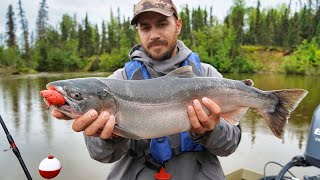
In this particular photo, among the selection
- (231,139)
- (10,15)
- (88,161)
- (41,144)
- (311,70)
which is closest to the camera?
(231,139)

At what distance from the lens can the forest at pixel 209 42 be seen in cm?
6756

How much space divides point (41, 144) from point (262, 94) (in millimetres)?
11753

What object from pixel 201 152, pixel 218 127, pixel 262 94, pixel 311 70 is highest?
pixel 262 94

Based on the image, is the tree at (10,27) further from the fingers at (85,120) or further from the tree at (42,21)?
the fingers at (85,120)

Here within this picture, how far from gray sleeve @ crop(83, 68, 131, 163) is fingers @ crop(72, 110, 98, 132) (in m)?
0.35

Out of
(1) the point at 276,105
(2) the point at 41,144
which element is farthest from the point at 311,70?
(1) the point at 276,105

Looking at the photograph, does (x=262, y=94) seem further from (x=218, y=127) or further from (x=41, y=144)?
(x=41, y=144)

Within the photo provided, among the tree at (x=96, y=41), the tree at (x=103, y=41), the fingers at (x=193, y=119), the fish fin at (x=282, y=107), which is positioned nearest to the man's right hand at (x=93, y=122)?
the fingers at (x=193, y=119)

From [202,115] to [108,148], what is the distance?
2.89ft

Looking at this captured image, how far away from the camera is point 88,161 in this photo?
1172cm

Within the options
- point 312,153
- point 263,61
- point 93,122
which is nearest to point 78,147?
point 312,153

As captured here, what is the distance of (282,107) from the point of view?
3555mm

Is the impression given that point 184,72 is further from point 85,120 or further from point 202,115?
point 85,120

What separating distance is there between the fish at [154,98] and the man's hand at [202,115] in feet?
0.27
